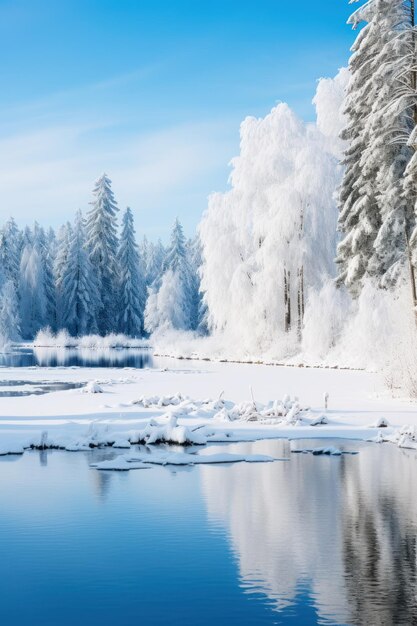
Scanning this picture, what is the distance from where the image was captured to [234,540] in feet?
29.6

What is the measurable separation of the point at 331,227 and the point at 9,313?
138ft

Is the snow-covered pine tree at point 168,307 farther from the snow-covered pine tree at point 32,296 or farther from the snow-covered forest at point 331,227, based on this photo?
the snow-covered pine tree at point 32,296

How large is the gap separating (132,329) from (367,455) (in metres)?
69.9

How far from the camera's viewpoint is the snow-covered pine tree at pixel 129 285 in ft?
274

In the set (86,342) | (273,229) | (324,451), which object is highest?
(273,229)

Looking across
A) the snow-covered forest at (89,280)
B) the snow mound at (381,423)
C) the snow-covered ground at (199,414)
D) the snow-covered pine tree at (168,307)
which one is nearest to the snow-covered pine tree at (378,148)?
the snow-covered ground at (199,414)

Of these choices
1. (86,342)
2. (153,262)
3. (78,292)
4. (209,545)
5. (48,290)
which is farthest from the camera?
(153,262)

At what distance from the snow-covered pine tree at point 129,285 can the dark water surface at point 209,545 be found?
69996 millimetres

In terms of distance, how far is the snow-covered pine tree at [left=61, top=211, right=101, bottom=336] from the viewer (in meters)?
77.8

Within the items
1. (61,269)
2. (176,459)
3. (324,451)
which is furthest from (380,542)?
(61,269)

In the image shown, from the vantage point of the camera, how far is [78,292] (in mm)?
77812

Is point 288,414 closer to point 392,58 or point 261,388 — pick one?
point 261,388

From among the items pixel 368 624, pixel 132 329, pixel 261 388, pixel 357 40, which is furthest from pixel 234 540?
pixel 132 329

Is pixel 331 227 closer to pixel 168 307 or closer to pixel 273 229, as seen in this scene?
pixel 273 229
